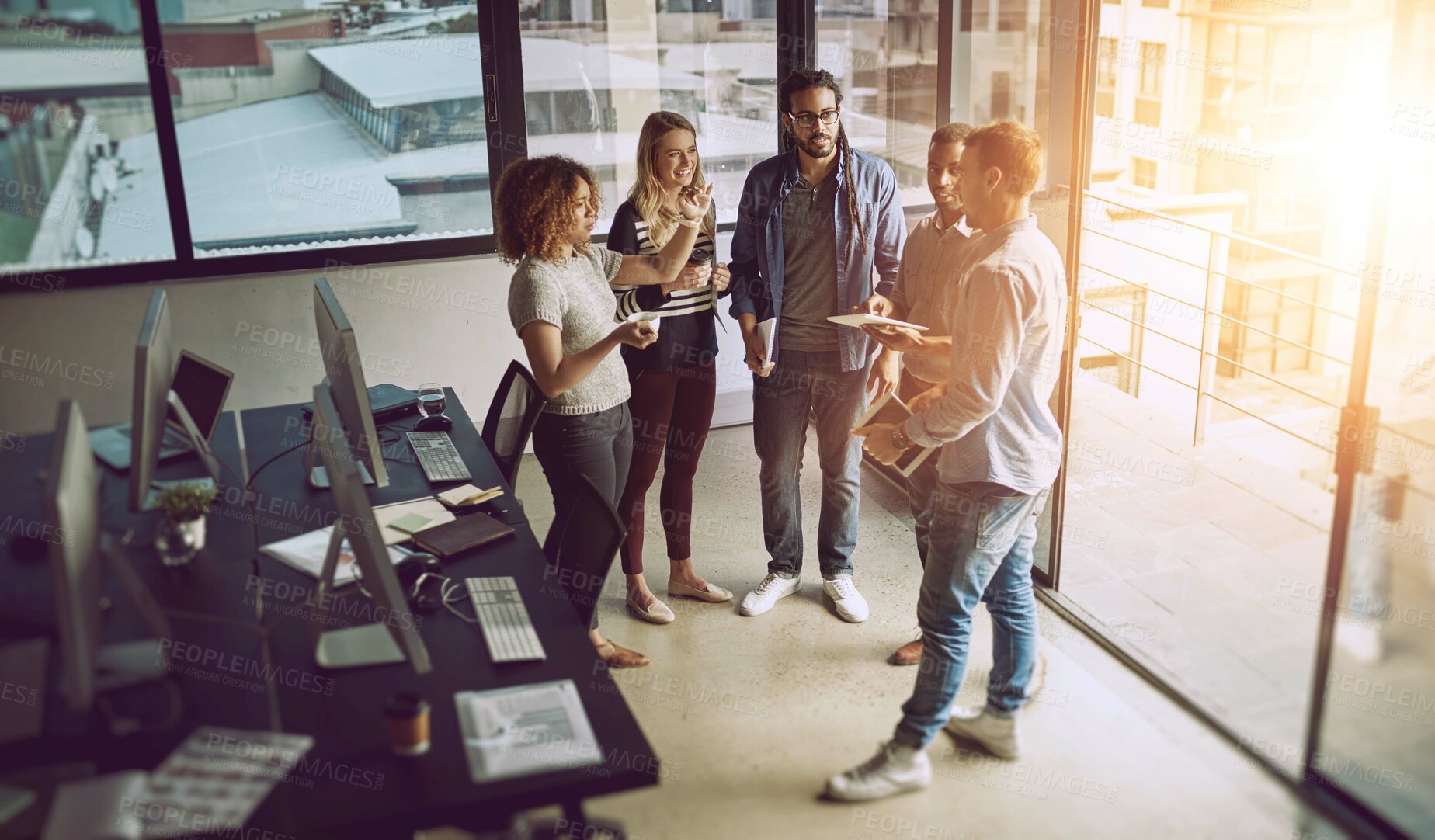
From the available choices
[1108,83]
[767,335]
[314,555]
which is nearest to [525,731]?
[314,555]

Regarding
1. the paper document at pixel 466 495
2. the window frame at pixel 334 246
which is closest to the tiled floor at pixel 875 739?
the paper document at pixel 466 495

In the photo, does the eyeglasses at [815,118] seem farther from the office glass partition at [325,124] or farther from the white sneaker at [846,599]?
the office glass partition at [325,124]

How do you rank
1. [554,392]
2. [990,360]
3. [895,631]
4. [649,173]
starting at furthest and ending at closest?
1. [895,631]
2. [649,173]
3. [554,392]
4. [990,360]

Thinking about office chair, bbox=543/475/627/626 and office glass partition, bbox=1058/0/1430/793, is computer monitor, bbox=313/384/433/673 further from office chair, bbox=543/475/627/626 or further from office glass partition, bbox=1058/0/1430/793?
office glass partition, bbox=1058/0/1430/793

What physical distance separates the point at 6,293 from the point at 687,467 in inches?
110

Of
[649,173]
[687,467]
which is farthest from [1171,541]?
[649,173]

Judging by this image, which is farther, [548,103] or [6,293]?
[548,103]

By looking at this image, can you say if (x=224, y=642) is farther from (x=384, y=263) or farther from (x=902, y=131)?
(x=902, y=131)

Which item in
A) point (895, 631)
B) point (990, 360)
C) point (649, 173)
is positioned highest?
point (649, 173)

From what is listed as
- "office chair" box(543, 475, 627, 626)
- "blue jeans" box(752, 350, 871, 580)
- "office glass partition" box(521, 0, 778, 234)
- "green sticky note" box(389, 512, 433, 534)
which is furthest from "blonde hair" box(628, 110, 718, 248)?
"office glass partition" box(521, 0, 778, 234)

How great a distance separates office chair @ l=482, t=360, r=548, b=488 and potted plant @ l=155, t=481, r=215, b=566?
0.85 meters

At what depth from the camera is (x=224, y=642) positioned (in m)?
2.24

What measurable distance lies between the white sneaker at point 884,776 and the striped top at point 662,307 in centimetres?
131

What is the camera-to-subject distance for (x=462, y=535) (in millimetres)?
2693
